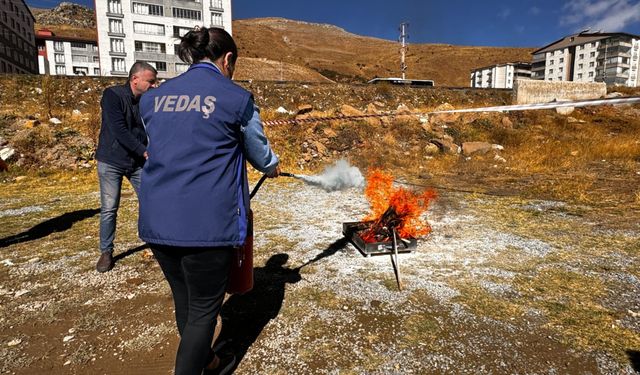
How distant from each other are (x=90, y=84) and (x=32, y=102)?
10.3 ft

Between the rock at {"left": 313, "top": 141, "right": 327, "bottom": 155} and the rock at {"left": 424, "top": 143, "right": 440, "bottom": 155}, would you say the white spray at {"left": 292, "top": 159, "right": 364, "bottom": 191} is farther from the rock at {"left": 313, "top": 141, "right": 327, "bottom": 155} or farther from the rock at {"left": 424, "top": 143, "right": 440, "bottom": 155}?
the rock at {"left": 424, "top": 143, "right": 440, "bottom": 155}

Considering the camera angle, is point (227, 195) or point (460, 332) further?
point (460, 332)

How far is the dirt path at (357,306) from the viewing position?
2900mm

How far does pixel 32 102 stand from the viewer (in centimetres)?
1664

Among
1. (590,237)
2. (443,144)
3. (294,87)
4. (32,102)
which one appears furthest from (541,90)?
(32,102)

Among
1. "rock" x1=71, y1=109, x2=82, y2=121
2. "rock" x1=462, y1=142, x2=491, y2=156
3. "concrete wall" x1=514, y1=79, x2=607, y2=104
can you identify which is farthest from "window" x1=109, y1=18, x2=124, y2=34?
"rock" x1=462, y1=142, x2=491, y2=156

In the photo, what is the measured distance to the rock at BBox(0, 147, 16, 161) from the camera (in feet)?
37.0

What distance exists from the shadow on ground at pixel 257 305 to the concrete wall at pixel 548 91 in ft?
78.2

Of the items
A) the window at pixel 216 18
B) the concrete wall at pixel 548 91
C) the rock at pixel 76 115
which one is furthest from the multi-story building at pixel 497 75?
the rock at pixel 76 115

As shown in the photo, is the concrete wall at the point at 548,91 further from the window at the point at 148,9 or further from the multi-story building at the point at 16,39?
the multi-story building at the point at 16,39

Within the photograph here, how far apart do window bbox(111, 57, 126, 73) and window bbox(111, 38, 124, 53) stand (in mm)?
1035

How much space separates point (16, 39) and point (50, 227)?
69.3 metres

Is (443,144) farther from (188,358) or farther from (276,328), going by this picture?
(188,358)

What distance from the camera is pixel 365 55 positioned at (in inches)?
4021
